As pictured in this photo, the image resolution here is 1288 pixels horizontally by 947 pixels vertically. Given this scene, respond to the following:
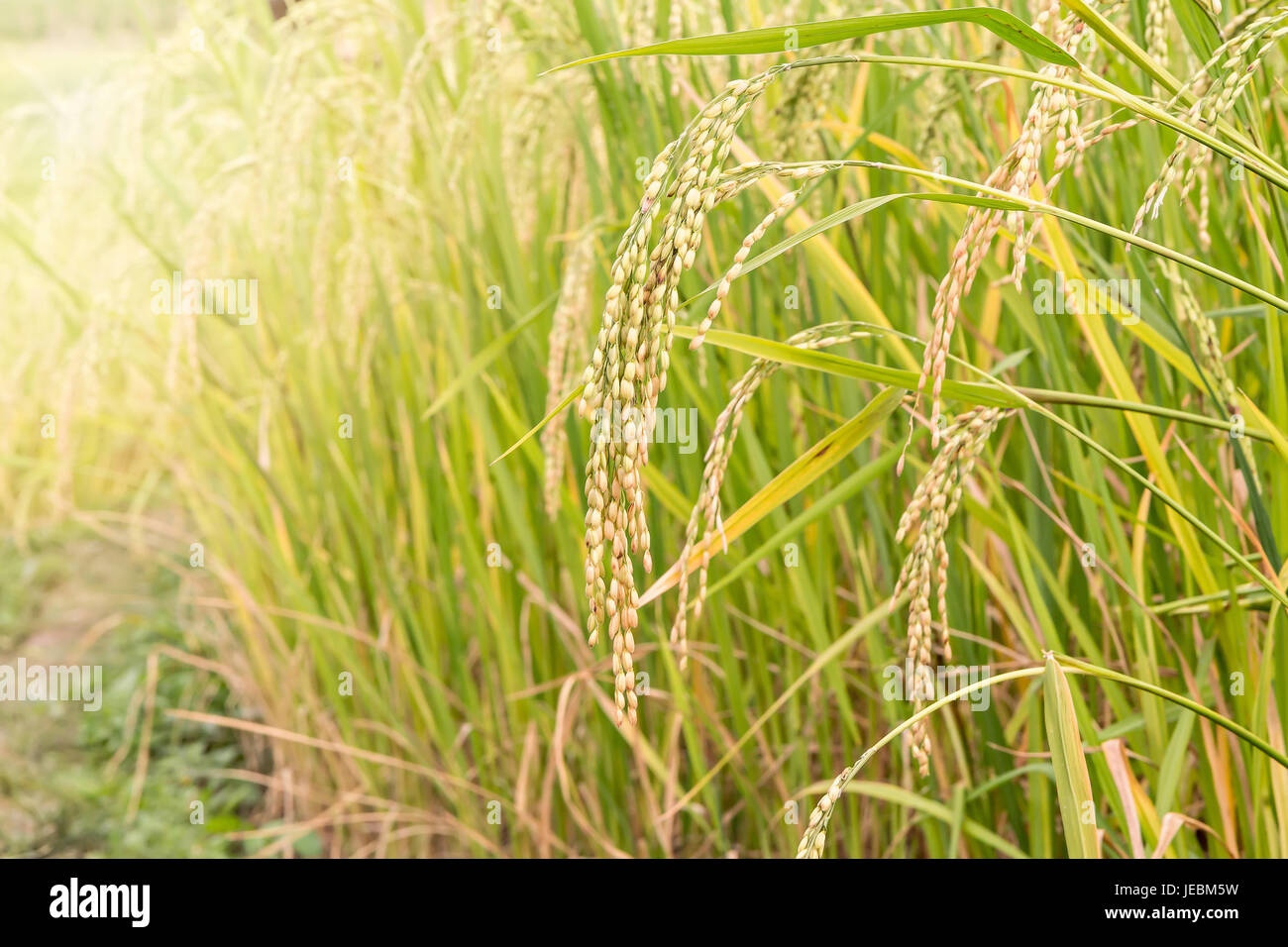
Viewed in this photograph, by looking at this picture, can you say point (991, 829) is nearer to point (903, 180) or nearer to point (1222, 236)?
point (1222, 236)

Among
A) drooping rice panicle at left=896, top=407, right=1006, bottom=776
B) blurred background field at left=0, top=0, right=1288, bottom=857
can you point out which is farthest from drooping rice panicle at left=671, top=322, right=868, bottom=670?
blurred background field at left=0, top=0, right=1288, bottom=857

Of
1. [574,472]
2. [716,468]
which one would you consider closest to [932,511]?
[716,468]

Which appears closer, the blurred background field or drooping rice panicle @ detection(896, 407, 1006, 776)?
drooping rice panicle @ detection(896, 407, 1006, 776)

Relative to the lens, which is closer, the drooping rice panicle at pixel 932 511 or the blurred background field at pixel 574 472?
the drooping rice panicle at pixel 932 511

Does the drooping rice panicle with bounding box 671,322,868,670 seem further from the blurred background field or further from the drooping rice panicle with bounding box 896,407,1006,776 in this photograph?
the blurred background field

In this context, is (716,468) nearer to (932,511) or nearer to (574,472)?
(932,511)

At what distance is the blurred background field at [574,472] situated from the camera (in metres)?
0.92

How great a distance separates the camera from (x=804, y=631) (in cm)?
115

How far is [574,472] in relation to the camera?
1.15 m

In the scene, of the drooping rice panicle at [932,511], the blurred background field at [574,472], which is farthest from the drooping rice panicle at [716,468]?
the blurred background field at [574,472]

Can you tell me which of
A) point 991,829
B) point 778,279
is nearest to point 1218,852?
point 991,829

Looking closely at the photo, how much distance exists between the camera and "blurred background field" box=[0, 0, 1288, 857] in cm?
92

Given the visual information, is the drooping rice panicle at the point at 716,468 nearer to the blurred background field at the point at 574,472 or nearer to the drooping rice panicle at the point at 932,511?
the drooping rice panicle at the point at 932,511
